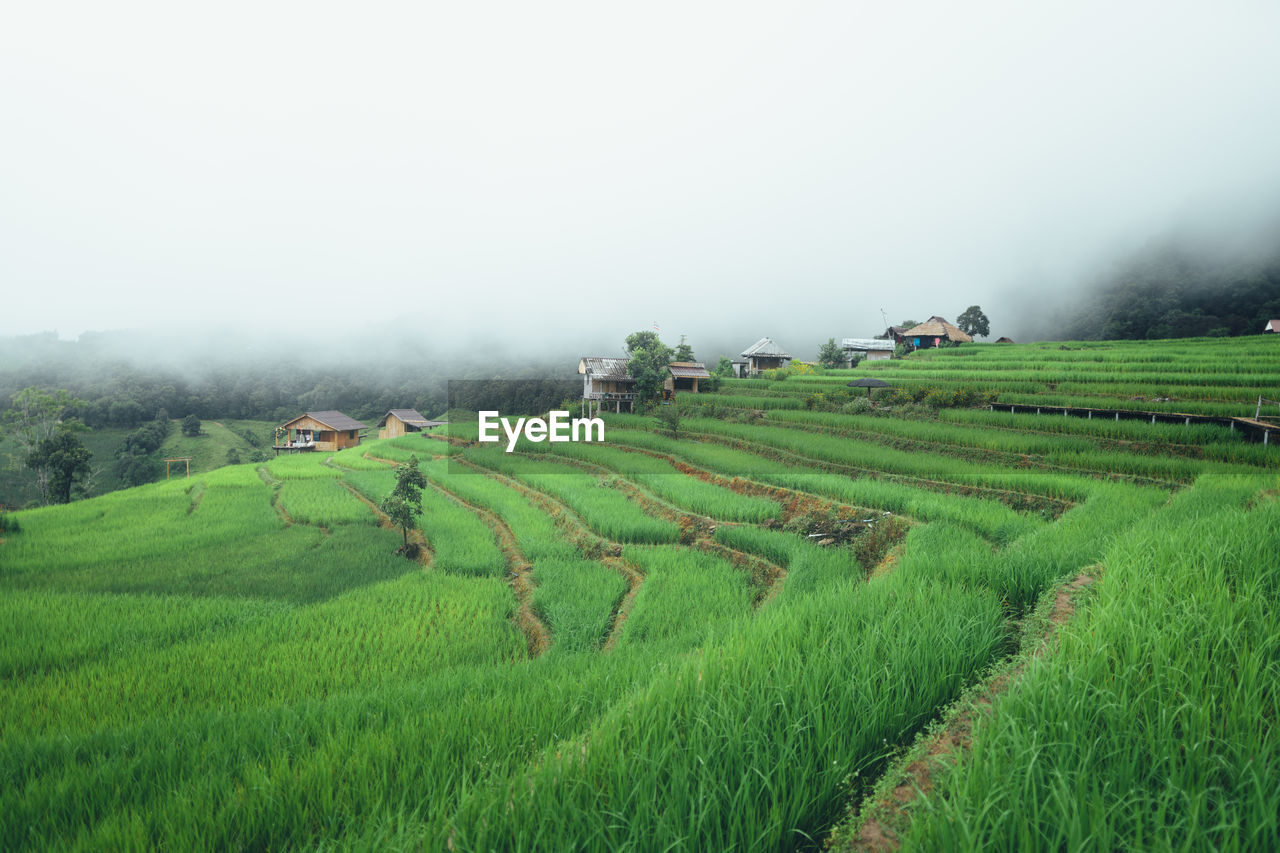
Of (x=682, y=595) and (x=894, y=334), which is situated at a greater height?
(x=894, y=334)

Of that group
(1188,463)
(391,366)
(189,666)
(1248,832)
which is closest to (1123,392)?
(1188,463)

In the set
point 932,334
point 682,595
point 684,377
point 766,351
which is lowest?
point 682,595

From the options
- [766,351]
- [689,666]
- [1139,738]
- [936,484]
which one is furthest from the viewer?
[766,351]

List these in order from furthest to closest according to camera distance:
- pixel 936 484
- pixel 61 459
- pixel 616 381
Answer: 1. pixel 616 381
2. pixel 61 459
3. pixel 936 484

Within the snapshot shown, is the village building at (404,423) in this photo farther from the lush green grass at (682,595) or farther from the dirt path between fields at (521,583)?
the lush green grass at (682,595)

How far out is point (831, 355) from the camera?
128 feet

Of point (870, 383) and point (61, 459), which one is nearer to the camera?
point (870, 383)

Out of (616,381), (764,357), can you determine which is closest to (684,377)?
(616,381)

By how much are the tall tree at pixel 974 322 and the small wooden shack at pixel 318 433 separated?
54.7 meters

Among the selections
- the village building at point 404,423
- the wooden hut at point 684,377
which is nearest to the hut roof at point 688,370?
the wooden hut at point 684,377

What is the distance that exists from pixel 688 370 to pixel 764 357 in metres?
8.67

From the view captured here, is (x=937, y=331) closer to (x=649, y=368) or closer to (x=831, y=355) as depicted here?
(x=831, y=355)

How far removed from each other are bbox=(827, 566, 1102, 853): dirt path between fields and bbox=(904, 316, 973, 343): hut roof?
47.1 metres

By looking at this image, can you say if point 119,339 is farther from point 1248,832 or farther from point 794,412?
point 1248,832
